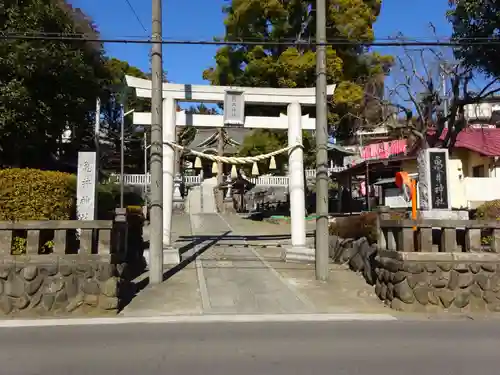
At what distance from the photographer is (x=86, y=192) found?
34.3ft

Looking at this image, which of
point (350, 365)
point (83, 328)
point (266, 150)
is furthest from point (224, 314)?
point (266, 150)

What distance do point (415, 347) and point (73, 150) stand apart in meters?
23.9

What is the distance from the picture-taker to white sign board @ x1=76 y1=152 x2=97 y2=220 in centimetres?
1036

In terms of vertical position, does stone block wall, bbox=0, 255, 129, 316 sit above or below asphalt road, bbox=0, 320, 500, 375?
above

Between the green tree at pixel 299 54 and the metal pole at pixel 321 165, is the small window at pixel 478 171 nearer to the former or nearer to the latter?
the green tree at pixel 299 54

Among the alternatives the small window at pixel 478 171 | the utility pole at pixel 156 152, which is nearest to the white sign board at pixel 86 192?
the utility pole at pixel 156 152

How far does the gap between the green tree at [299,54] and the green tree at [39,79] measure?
913cm

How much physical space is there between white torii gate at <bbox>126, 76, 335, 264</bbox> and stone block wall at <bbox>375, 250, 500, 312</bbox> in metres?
4.41

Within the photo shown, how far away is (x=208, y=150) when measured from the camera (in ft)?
120

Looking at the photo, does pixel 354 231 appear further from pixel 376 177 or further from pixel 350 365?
pixel 376 177

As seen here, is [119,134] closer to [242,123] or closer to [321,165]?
[242,123]

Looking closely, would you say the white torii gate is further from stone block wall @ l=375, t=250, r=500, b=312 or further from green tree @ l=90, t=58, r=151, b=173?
green tree @ l=90, t=58, r=151, b=173

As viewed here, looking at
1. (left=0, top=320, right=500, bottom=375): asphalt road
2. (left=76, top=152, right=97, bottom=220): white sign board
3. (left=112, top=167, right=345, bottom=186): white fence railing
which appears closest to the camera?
(left=0, top=320, right=500, bottom=375): asphalt road

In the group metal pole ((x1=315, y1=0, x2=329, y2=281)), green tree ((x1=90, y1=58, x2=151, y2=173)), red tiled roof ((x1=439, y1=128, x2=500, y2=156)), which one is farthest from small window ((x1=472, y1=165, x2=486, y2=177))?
green tree ((x1=90, y1=58, x2=151, y2=173))
